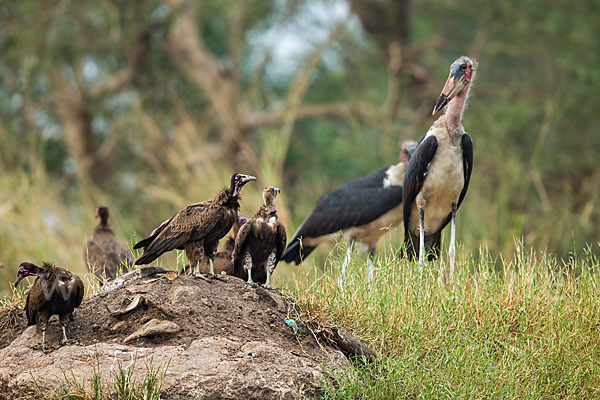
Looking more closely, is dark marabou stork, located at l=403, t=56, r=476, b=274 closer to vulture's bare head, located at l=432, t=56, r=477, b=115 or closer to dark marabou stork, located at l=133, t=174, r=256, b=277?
vulture's bare head, located at l=432, t=56, r=477, b=115

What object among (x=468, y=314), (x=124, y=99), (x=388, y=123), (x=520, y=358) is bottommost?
(x=520, y=358)

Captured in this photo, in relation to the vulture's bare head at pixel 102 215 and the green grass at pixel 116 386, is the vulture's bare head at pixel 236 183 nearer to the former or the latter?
the green grass at pixel 116 386

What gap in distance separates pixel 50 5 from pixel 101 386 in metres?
12.3

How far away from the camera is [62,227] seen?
13.8 meters

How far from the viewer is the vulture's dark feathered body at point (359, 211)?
10258 mm

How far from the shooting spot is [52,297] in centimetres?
605

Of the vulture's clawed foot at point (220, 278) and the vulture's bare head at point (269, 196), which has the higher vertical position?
the vulture's bare head at point (269, 196)

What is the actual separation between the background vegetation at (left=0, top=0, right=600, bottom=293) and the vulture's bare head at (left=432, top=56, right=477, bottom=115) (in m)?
4.24

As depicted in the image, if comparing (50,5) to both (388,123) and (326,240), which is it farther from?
(326,240)

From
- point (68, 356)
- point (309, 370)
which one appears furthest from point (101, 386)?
point (309, 370)

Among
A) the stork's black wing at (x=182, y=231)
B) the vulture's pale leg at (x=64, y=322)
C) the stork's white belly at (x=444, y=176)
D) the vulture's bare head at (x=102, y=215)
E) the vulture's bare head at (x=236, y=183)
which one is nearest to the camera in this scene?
the vulture's pale leg at (x=64, y=322)

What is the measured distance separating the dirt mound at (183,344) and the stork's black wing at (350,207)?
11.9 feet

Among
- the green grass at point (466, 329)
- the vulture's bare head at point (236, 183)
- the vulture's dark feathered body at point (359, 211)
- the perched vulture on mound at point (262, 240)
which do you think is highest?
the vulture's dark feathered body at point (359, 211)

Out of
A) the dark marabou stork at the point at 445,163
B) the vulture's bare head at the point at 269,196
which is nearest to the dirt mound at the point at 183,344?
the vulture's bare head at the point at 269,196
